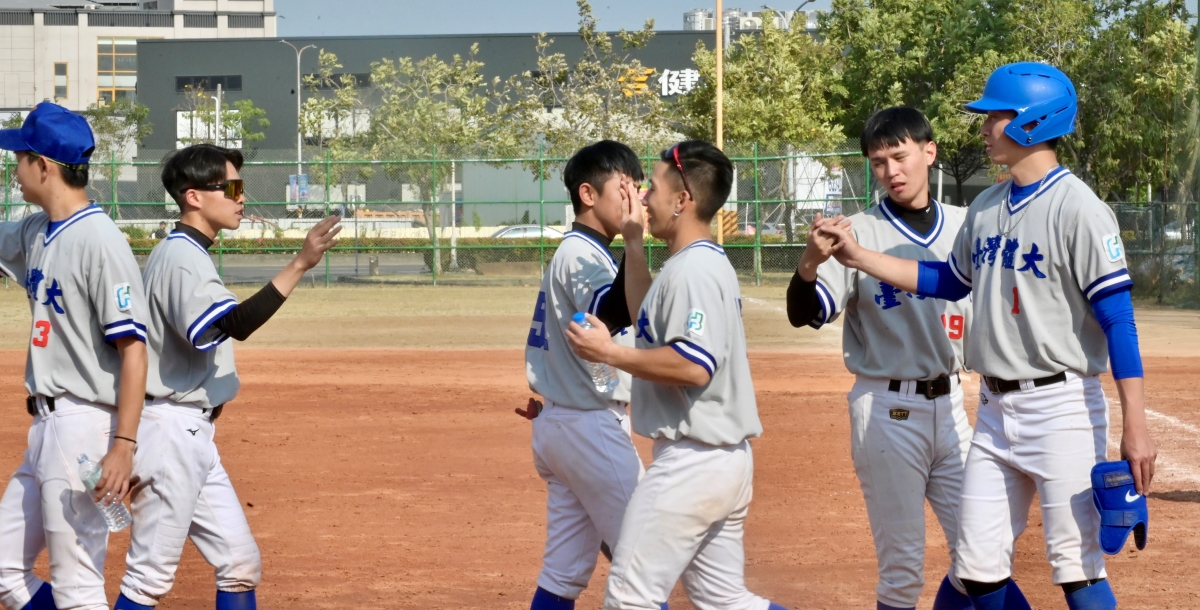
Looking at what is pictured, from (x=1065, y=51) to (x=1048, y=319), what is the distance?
26.1 meters

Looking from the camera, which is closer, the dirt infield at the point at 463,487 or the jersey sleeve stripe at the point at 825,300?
the jersey sleeve stripe at the point at 825,300

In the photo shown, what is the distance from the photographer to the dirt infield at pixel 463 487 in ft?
18.5

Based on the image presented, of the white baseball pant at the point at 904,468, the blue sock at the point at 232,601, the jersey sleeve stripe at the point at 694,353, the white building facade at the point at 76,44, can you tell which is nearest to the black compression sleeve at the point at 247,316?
the blue sock at the point at 232,601

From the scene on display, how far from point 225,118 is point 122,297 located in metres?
52.1

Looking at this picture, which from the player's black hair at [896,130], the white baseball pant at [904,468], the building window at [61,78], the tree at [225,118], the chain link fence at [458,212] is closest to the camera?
the white baseball pant at [904,468]

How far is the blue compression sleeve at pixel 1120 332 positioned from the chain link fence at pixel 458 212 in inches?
872

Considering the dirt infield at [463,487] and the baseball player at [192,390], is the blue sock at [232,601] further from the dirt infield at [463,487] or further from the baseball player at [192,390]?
the dirt infield at [463,487]

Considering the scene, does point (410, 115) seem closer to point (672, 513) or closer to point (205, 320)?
point (205, 320)

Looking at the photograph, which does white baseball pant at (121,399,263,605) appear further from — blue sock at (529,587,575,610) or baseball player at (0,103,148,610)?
blue sock at (529,587,575,610)

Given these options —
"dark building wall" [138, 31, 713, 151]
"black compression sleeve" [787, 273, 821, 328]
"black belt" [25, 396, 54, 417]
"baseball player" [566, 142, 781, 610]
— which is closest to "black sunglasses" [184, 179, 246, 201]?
"black belt" [25, 396, 54, 417]

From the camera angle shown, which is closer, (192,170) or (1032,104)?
(1032,104)

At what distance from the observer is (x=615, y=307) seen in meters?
3.95

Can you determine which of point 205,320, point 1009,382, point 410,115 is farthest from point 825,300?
point 410,115

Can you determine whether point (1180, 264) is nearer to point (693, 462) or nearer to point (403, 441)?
point (403, 441)
